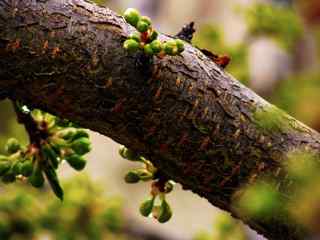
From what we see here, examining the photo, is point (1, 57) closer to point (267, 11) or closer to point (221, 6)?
point (267, 11)

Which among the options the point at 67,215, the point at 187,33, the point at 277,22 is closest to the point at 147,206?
the point at 187,33

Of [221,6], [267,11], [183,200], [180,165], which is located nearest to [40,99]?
[180,165]

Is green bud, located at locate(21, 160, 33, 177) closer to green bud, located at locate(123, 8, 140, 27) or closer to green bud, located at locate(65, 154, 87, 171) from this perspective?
green bud, located at locate(65, 154, 87, 171)

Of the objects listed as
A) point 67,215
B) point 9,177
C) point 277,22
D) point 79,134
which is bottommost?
A: point 67,215

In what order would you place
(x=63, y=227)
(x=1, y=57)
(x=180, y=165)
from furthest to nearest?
1. (x=63, y=227)
2. (x=180, y=165)
3. (x=1, y=57)

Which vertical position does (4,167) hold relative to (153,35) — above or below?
below

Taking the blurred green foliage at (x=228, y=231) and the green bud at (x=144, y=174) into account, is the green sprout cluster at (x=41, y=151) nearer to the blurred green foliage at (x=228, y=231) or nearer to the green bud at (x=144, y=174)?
the green bud at (x=144, y=174)

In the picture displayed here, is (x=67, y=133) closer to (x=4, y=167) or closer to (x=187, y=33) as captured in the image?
(x=4, y=167)
